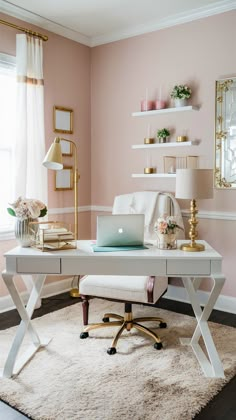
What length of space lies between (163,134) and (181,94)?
0.42m

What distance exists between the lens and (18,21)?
3.61 m

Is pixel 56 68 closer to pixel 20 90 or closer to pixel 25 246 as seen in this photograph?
pixel 20 90

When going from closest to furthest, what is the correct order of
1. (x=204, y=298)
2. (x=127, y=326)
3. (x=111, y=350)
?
(x=111, y=350), (x=127, y=326), (x=204, y=298)

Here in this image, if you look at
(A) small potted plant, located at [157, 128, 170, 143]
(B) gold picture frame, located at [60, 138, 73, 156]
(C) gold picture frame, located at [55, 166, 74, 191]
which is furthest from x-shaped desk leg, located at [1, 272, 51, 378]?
(A) small potted plant, located at [157, 128, 170, 143]

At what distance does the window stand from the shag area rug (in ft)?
3.67

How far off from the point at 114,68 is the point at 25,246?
2.55 meters

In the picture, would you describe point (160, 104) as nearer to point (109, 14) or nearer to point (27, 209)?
point (109, 14)

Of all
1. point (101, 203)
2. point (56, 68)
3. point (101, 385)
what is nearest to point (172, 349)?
point (101, 385)

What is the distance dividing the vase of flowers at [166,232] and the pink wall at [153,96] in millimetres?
1233

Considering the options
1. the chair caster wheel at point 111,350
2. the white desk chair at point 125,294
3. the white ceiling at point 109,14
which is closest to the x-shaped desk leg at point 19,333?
the white desk chair at point 125,294

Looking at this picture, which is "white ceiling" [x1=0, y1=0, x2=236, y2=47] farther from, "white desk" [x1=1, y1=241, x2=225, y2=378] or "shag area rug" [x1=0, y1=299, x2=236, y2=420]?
"shag area rug" [x1=0, y1=299, x2=236, y2=420]

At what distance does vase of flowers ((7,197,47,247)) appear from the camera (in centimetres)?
251

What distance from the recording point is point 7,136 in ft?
12.0

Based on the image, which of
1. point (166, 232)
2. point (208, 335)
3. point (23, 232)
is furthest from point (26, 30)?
point (208, 335)
